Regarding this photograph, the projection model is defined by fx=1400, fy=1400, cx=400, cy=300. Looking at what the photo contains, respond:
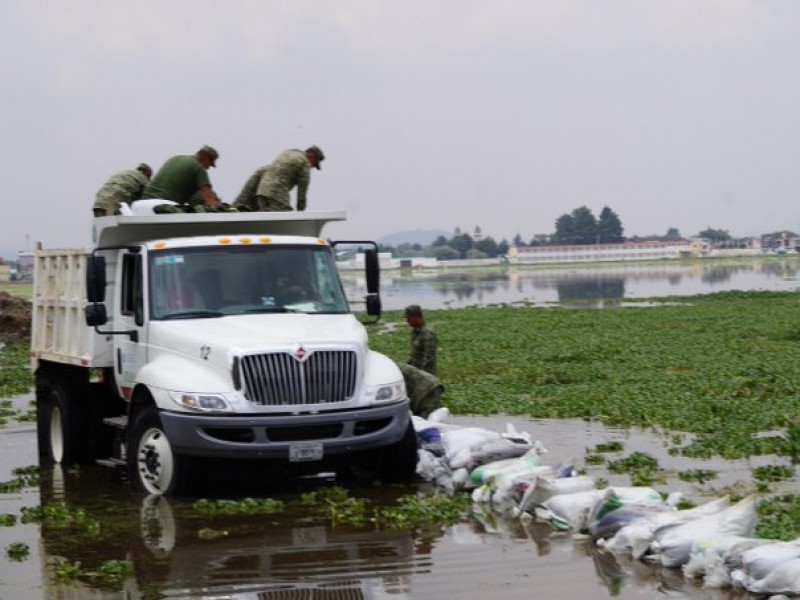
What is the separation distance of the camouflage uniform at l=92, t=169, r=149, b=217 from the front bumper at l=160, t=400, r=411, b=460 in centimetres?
359

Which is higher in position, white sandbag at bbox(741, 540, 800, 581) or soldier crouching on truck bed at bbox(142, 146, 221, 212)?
soldier crouching on truck bed at bbox(142, 146, 221, 212)

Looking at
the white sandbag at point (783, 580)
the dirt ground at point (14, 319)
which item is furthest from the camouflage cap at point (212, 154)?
the dirt ground at point (14, 319)

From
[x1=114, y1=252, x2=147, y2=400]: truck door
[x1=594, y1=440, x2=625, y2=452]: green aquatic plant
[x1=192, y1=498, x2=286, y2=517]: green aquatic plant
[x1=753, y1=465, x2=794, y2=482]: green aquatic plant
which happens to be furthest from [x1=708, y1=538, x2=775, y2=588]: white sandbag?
[x1=114, y1=252, x2=147, y2=400]: truck door

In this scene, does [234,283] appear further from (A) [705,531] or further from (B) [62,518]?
(A) [705,531]

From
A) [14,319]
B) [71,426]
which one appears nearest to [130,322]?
[71,426]

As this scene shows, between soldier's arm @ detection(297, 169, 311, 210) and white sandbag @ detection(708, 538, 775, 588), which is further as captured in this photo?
soldier's arm @ detection(297, 169, 311, 210)

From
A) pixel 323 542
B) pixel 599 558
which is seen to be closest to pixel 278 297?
pixel 323 542

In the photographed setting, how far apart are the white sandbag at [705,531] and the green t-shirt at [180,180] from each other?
7990mm

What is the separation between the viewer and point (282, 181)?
53.5 ft

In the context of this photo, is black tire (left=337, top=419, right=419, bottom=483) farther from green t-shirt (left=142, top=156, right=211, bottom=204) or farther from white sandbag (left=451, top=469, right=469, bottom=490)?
green t-shirt (left=142, top=156, right=211, bottom=204)

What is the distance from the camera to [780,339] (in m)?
34.5

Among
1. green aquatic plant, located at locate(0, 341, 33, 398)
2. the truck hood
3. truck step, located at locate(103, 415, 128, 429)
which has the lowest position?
green aquatic plant, located at locate(0, 341, 33, 398)

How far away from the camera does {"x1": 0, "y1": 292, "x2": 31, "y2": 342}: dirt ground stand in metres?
49.0

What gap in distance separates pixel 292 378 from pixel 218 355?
0.74 meters
